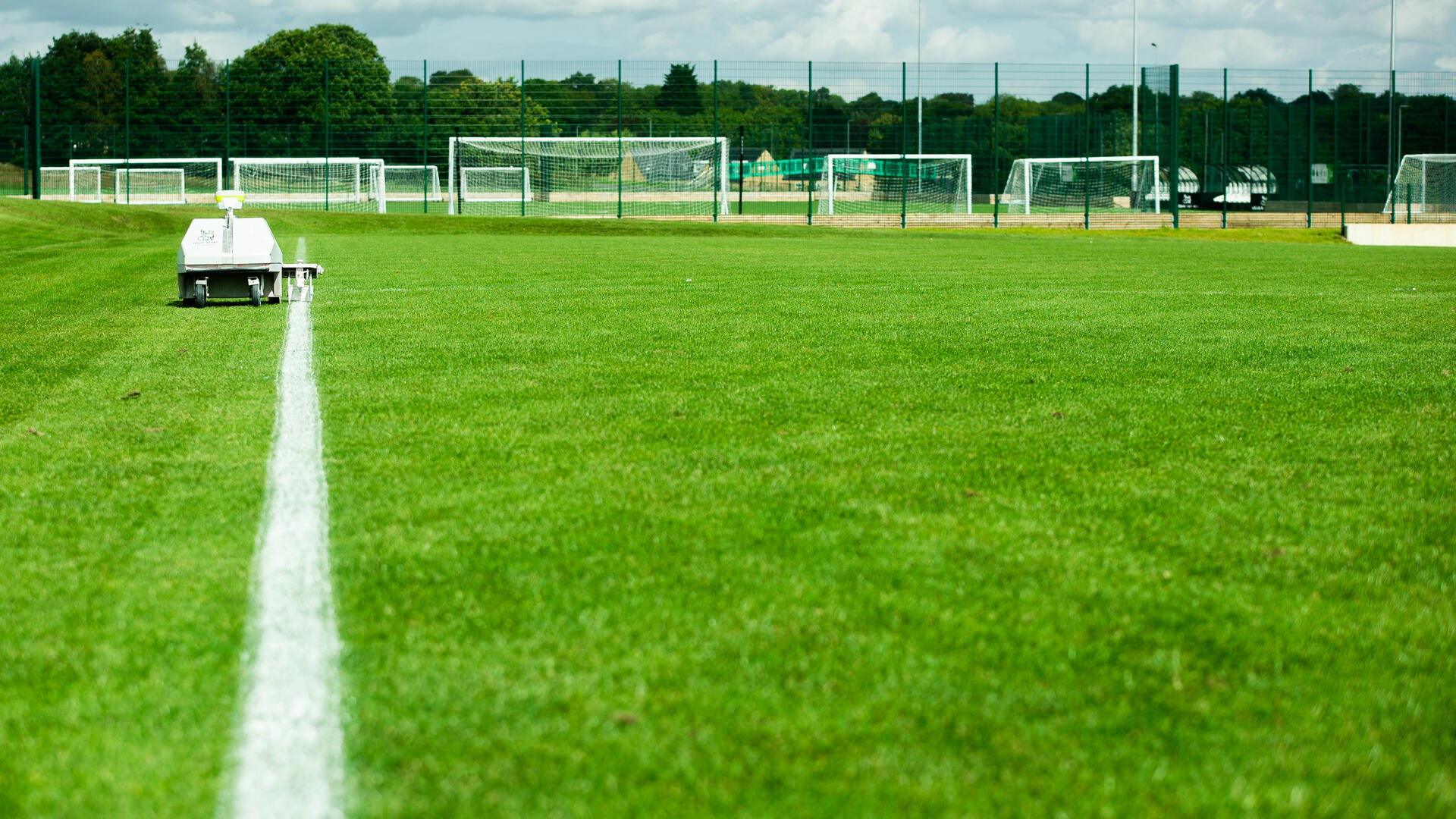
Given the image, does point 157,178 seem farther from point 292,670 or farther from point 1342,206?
point 292,670

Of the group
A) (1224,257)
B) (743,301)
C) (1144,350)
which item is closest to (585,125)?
(1224,257)

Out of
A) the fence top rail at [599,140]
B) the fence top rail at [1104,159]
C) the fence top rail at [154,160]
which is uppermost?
the fence top rail at [599,140]

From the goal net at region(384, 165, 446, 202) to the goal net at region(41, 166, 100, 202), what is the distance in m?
9.73

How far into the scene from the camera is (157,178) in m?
39.7

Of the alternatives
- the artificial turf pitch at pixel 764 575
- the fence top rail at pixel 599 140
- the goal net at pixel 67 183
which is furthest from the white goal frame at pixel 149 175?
the artificial turf pitch at pixel 764 575

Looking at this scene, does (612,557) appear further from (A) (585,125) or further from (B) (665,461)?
(A) (585,125)

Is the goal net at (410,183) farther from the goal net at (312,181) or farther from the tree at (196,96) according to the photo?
the tree at (196,96)

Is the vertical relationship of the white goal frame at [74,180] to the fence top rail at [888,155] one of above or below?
below

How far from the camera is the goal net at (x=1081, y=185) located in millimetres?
39375

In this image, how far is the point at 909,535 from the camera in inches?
126

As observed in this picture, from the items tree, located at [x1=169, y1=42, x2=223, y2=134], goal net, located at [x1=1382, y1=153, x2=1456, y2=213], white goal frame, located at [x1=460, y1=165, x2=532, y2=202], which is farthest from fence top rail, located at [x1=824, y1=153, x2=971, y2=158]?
tree, located at [x1=169, y1=42, x2=223, y2=134]

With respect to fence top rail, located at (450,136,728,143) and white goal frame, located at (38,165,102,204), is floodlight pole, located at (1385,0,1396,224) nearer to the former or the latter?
fence top rail, located at (450,136,728,143)

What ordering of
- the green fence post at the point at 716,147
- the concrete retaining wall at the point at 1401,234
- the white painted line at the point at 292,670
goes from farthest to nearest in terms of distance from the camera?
the green fence post at the point at 716,147 < the concrete retaining wall at the point at 1401,234 < the white painted line at the point at 292,670

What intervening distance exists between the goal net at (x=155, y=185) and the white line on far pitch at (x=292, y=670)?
4003cm
